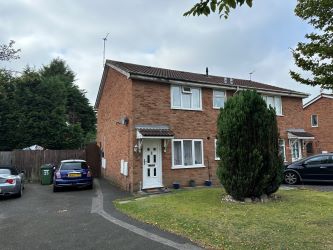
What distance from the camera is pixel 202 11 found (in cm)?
396

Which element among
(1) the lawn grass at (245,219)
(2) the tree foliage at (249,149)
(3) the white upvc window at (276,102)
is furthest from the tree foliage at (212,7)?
(3) the white upvc window at (276,102)

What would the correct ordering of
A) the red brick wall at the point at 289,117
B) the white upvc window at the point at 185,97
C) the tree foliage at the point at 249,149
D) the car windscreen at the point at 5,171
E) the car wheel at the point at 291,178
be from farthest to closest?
the red brick wall at the point at 289,117
the white upvc window at the point at 185,97
the car wheel at the point at 291,178
the car windscreen at the point at 5,171
the tree foliage at the point at 249,149

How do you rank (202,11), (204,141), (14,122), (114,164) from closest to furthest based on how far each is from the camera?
1. (202,11)
2. (204,141)
3. (114,164)
4. (14,122)

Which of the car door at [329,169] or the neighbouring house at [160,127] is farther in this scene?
the car door at [329,169]

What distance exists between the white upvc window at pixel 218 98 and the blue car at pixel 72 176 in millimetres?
7765

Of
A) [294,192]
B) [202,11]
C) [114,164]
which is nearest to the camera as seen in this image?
[202,11]

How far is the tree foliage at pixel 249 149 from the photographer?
10781 mm

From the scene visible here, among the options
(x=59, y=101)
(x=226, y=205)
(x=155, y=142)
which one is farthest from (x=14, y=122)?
(x=226, y=205)

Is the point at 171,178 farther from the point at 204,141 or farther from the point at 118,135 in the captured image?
the point at 118,135

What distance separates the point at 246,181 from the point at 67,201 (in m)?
6.91

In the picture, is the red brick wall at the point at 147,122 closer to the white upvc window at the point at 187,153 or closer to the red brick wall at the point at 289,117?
the white upvc window at the point at 187,153

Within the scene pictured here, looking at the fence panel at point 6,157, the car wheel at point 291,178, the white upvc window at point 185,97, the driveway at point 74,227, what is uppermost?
the white upvc window at point 185,97

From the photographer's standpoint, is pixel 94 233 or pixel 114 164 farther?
pixel 114 164

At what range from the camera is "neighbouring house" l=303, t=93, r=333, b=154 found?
96.0 ft
